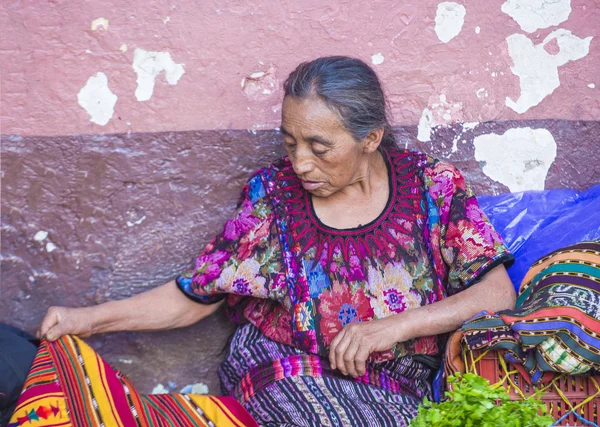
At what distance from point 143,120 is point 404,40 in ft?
3.65

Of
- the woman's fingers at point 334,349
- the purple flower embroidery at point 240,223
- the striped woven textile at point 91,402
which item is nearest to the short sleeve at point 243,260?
the purple flower embroidery at point 240,223

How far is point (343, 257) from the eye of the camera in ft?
9.05

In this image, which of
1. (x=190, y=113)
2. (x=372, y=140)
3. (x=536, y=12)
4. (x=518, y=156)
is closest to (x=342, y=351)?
(x=372, y=140)

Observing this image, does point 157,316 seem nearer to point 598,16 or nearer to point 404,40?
point 404,40

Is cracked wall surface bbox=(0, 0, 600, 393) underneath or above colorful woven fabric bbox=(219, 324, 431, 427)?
above

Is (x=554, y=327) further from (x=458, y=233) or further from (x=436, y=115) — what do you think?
(x=436, y=115)

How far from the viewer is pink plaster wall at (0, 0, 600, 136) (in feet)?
9.43

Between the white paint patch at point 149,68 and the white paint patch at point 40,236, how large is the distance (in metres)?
0.61

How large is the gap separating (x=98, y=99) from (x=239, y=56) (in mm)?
564

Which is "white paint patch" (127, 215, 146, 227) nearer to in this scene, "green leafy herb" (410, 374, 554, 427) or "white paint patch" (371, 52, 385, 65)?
"white paint patch" (371, 52, 385, 65)

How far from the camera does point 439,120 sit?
130 inches

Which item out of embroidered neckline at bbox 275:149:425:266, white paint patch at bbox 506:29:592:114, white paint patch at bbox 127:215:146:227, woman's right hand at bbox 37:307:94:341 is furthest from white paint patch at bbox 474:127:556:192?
woman's right hand at bbox 37:307:94:341

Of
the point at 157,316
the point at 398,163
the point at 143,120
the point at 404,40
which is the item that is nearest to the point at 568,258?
the point at 398,163

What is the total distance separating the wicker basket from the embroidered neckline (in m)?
0.55
